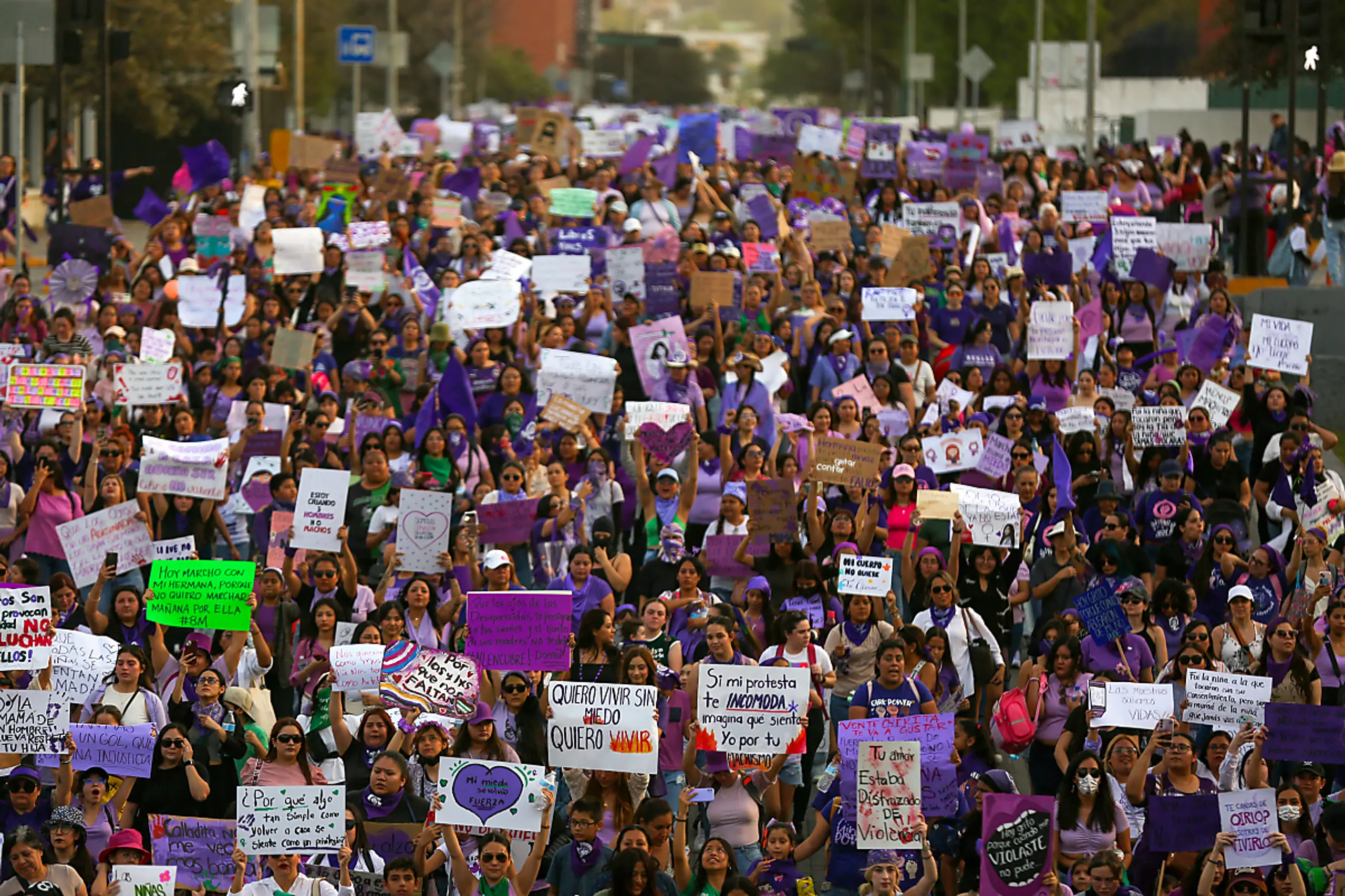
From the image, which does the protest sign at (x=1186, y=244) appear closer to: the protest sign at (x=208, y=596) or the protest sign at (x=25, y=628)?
the protest sign at (x=208, y=596)

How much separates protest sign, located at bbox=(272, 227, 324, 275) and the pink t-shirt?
5.36 metres

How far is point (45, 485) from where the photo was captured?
44.3 ft

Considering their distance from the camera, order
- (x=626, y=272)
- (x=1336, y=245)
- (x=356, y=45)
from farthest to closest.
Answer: (x=356, y=45)
(x=1336, y=245)
(x=626, y=272)

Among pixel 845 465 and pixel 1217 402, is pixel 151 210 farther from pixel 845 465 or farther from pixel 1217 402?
pixel 1217 402

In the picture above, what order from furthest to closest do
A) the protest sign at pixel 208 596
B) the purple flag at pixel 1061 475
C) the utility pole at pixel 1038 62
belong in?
the utility pole at pixel 1038 62 < the purple flag at pixel 1061 475 < the protest sign at pixel 208 596

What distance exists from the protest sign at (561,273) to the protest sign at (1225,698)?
8.84 m

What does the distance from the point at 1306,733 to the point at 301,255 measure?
35.8 ft

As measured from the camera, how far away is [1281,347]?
1541 centimetres

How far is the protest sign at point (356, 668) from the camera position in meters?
10.7

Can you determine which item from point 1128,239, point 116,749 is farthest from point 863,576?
point 1128,239

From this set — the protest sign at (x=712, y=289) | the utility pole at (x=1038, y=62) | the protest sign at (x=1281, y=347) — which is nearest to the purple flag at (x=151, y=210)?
the protest sign at (x=712, y=289)

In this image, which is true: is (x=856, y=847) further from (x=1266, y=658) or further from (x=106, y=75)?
(x=106, y=75)

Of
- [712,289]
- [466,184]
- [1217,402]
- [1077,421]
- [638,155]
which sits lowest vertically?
[1077,421]

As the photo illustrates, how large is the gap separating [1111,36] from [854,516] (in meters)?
57.3
